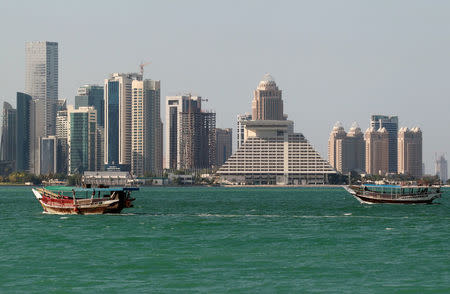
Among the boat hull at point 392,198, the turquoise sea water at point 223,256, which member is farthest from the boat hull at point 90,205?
the boat hull at point 392,198

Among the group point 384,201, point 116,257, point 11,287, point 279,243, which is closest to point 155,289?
point 11,287

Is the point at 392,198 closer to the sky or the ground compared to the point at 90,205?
closer to the ground

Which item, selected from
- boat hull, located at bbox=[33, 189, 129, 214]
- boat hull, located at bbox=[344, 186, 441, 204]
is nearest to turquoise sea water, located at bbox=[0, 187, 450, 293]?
boat hull, located at bbox=[33, 189, 129, 214]

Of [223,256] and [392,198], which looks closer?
[223,256]

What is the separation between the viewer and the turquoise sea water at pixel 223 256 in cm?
5881

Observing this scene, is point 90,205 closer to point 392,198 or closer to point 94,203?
point 94,203

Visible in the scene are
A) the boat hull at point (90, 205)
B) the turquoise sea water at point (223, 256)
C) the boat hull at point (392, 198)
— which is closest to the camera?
the turquoise sea water at point (223, 256)

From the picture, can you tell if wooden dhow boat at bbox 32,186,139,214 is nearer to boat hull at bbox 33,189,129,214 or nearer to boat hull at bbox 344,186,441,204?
boat hull at bbox 33,189,129,214

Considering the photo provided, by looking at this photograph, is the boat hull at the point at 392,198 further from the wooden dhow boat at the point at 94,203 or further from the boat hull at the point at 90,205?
the boat hull at the point at 90,205

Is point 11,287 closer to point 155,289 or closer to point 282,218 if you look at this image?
point 155,289

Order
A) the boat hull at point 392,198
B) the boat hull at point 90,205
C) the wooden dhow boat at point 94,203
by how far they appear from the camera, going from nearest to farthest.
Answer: the wooden dhow boat at point 94,203 < the boat hull at point 90,205 < the boat hull at point 392,198

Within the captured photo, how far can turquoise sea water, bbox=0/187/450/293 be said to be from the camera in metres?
58.8

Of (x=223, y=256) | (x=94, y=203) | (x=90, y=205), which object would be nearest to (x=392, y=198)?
(x=94, y=203)

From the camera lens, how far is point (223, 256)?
73.1 meters
